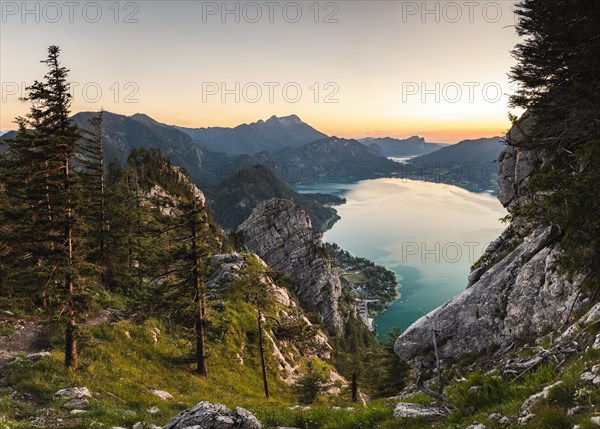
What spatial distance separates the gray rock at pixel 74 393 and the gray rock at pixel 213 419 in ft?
27.2

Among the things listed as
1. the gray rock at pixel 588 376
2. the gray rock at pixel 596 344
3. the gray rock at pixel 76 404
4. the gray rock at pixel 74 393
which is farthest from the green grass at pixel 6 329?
the gray rock at pixel 596 344

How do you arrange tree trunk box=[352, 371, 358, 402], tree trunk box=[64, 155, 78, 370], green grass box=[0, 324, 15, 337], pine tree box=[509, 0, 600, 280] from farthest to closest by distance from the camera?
tree trunk box=[352, 371, 358, 402], green grass box=[0, 324, 15, 337], tree trunk box=[64, 155, 78, 370], pine tree box=[509, 0, 600, 280]

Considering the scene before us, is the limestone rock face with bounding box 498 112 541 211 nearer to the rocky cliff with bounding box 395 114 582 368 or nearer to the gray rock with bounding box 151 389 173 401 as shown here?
the rocky cliff with bounding box 395 114 582 368

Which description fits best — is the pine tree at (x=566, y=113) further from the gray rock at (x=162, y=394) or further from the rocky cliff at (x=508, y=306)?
the gray rock at (x=162, y=394)

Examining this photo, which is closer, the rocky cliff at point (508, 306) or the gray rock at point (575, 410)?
the gray rock at point (575, 410)

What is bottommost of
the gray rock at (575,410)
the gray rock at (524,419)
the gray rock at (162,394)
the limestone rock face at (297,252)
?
the limestone rock face at (297,252)

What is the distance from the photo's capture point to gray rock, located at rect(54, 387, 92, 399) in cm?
1756

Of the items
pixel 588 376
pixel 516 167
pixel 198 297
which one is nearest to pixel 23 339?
pixel 198 297

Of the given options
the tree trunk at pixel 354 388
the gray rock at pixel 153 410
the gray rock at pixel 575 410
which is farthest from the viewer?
the tree trunk at pixel 354 388

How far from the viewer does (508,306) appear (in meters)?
19.9

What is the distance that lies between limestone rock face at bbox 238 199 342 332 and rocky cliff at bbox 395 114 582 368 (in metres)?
112

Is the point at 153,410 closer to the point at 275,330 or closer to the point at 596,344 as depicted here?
the point at 596,344

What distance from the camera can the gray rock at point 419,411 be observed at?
10422 millimetres

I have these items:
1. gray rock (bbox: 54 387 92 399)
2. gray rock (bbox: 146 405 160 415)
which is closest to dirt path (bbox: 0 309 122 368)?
gray rock (bbox: 54 387 92 399)
